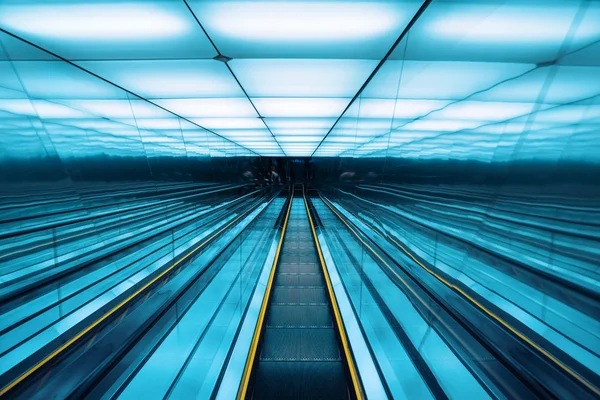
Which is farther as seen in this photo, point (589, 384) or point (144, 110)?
point (144, 110)

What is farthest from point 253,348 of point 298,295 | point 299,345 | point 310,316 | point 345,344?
point 298,295

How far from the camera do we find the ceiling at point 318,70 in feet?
8.58

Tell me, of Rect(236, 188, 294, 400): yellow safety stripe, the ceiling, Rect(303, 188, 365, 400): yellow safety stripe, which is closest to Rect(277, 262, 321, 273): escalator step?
Rect(303, 188, 365, 400): yellow safety stripe

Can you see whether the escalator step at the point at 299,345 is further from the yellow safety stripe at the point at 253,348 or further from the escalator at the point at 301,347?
the yellow safety stripe at the point at 253,348

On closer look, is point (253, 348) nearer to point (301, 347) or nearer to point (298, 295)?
point (301, 347)

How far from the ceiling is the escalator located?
122 inches

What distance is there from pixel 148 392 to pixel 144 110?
20.6 ft

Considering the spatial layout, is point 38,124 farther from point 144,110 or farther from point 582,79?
point 582,79

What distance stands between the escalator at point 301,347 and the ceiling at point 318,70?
3.11 meters

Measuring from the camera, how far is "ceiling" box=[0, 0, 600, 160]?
103 inches

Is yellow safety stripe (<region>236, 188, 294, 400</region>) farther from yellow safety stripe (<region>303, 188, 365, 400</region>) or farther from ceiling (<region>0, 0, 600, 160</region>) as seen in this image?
ceiling (<region>0, 0, 600, 160</region>)

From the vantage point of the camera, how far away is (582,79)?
3805 millimetres

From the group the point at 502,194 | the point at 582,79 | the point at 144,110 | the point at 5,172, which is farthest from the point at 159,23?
the point at 502,194

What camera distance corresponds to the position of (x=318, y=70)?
4102 millimetres
